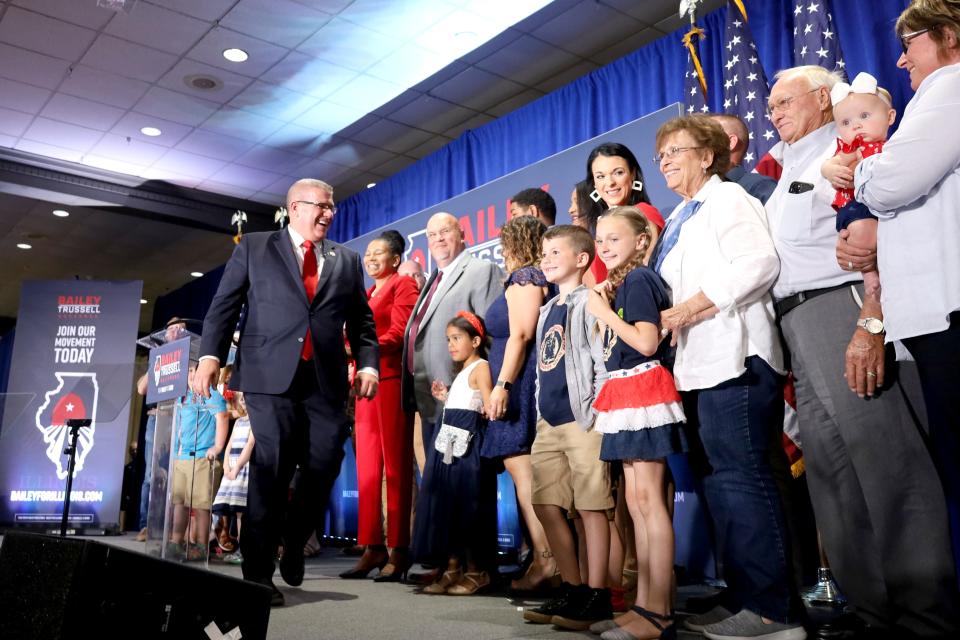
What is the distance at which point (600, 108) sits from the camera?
5.78m

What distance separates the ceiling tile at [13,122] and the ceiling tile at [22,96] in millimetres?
111

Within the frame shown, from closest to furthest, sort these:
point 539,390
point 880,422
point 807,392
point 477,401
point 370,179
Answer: point 880,422
point 807,392
point 539,390
point 477,401
point 370,179

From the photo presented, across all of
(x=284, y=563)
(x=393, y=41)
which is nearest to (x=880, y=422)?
(x=284, y=563)

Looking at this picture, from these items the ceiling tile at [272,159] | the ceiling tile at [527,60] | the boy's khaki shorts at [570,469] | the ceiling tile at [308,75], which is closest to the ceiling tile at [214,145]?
the ceiling tile at [272,159]

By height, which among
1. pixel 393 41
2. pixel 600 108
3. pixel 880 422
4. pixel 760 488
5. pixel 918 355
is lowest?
pixel 760 488

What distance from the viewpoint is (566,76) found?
6465 mm

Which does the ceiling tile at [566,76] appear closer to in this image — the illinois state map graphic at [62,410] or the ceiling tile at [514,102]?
the ceiling tile at [514,102]

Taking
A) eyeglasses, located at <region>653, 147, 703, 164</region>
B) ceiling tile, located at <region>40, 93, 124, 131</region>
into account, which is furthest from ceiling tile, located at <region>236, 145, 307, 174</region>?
eyeglasses, located at <region>653, 147, 703, 164</region>

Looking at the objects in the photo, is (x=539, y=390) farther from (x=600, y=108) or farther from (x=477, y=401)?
(x=600, y=108)

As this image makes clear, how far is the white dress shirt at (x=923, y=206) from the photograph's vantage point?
1.64 m

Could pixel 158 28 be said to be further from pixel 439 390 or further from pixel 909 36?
pixel 909 36

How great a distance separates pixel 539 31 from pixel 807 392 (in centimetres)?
432

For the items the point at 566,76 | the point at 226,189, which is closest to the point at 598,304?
the point at 566,76

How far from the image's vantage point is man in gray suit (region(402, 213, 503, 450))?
3.59 metres
